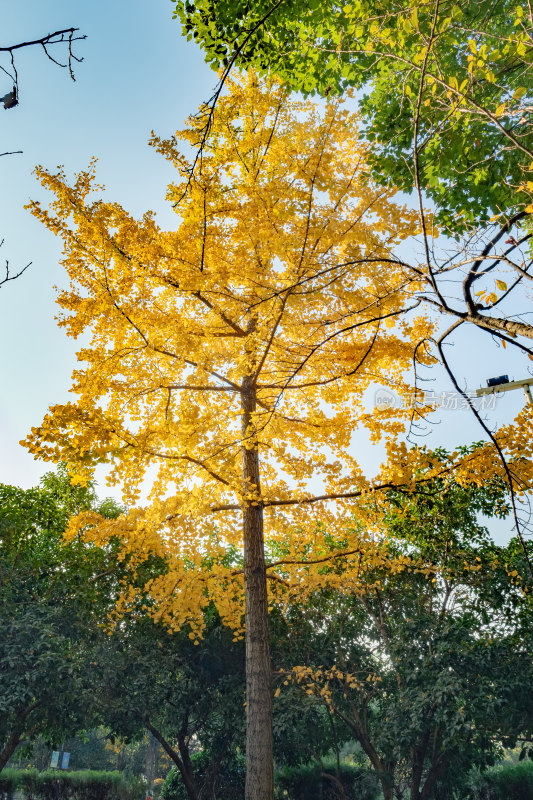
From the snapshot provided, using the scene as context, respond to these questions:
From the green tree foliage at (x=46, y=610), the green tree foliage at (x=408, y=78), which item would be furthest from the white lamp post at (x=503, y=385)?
the green tree foliage at (x=46, y=610)

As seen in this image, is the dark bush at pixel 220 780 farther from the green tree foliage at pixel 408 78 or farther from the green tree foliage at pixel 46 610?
the green tree foliage at pixel 408 78

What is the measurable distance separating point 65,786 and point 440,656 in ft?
42.6

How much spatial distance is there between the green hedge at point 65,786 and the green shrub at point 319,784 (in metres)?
5.82

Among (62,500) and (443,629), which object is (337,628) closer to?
(443,629)

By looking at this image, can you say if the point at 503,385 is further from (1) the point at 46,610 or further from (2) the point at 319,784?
(2) the point at 319,784

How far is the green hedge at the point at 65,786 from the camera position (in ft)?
50.0

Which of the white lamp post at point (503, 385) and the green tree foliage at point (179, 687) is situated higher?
the white lamp post at point (503, 385)

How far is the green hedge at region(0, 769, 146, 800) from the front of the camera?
50.0 feet

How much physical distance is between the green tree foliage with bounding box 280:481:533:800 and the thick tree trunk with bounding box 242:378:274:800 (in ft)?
12.7

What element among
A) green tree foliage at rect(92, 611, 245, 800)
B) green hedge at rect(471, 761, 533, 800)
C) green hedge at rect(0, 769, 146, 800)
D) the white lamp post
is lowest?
green hedge at rect(0, 769, 146, 800)

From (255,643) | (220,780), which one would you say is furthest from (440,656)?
(220,780)

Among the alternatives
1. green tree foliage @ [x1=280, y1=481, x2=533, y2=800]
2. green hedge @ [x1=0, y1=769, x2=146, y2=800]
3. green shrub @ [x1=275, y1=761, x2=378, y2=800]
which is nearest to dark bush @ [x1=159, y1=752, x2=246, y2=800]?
green shrub @ [x1=275, y1=761, x2=378, y2=800]

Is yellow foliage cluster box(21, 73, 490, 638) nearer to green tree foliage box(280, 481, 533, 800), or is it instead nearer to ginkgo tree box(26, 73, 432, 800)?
ginkgo tree box(26, 73, 432, 800)

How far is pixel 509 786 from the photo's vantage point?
42.8 feet
